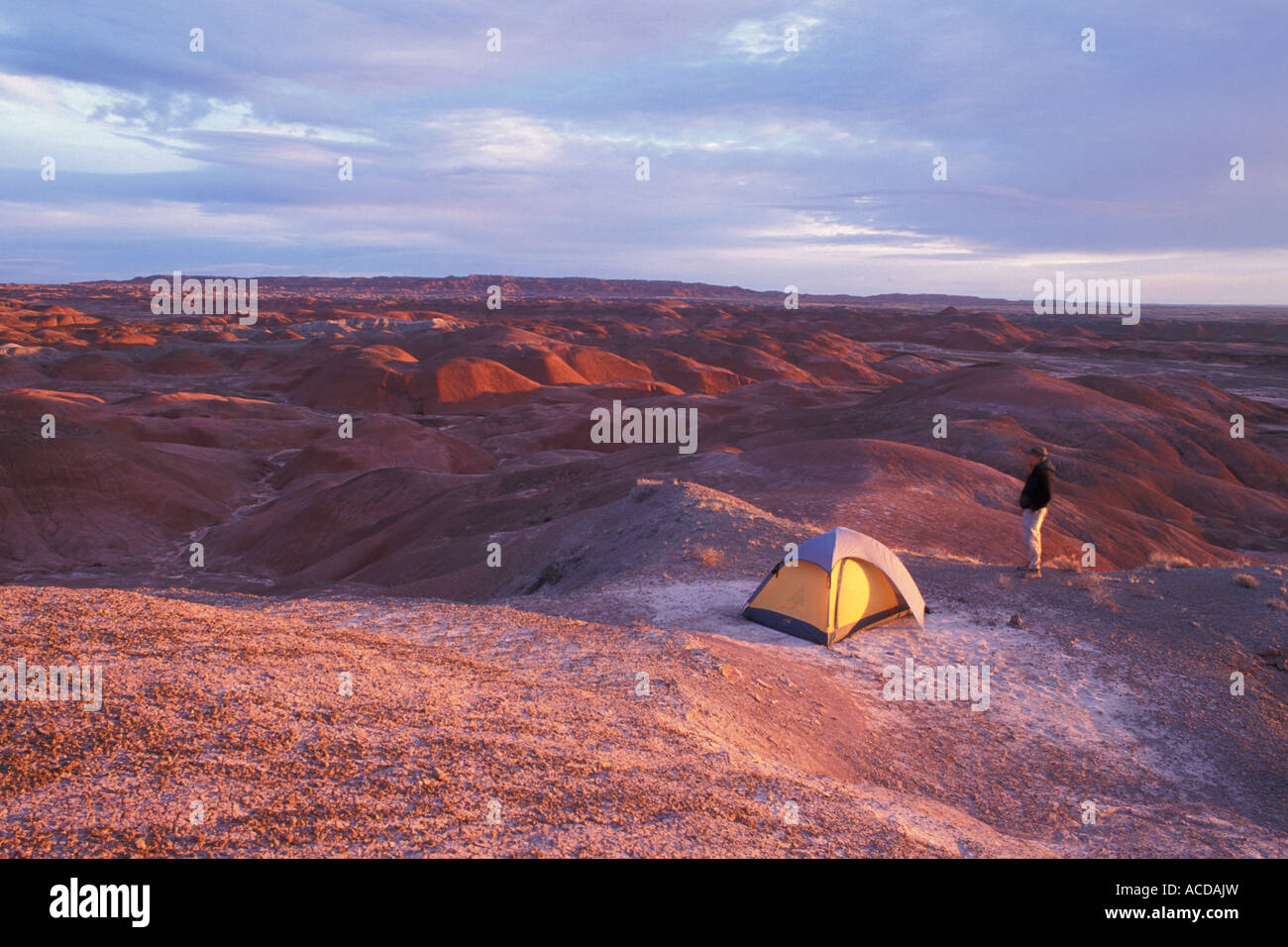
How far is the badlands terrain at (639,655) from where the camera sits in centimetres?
543

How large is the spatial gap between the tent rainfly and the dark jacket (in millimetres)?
2433

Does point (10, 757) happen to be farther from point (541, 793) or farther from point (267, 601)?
point (267, 601)

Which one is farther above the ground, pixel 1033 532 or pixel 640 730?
pixel 1033 532

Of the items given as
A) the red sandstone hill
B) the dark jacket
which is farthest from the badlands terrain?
the dark jacket

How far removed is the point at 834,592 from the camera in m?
11.8

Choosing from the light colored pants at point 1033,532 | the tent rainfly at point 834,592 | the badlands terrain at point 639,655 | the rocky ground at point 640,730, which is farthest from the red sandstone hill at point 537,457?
the rocky ground at point 640,730

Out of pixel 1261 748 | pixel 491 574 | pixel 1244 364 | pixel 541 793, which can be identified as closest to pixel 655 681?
pixel 541 793

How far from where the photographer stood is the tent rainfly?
462 inches

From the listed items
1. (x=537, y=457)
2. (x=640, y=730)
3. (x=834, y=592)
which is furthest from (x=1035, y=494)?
(x=537, y=457)

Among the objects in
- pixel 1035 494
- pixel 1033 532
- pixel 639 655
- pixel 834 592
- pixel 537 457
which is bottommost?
pixel 639 655

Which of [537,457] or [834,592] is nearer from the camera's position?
[834,592]

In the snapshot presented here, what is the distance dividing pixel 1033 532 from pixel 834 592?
4.22 m

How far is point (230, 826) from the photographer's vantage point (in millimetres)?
4785

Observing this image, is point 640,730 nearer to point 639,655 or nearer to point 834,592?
point 639,655
